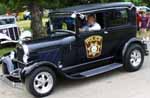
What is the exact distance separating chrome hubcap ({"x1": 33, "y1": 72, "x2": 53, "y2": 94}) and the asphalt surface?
0.19 m

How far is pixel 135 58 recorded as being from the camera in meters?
7.68

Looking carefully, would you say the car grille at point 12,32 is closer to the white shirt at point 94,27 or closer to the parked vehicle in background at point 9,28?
the parked vehicle in background at point 9,28

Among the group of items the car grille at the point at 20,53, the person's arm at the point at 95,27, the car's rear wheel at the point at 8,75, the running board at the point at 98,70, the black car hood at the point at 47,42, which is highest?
the person's arm at the point at 95,27

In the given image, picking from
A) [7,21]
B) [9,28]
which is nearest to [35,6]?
[9,28]

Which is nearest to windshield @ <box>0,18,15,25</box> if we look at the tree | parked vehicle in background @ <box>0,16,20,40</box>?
parked vehicle in background @ <box>0,16,20,40</box>

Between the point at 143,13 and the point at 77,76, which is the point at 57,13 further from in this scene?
the point at 143,13

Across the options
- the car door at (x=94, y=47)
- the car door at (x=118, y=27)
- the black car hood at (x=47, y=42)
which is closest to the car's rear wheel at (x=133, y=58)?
the car door at (x=118, y=27)

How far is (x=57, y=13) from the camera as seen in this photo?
718 centimetres

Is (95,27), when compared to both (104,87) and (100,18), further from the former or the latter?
(104,87)

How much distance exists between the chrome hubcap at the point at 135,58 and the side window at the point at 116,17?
0.77 m

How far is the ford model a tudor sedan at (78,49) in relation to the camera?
6.26 m

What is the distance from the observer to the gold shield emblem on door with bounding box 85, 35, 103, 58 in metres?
6.92

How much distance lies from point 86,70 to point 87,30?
34.9 inches

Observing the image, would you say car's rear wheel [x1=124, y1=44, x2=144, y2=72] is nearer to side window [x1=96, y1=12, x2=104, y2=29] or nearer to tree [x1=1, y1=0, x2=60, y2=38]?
side window [x1=96, y1=12, x2=104, y2=29]
